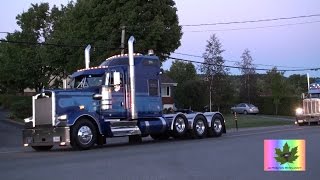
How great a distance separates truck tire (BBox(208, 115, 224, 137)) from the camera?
2584 cm

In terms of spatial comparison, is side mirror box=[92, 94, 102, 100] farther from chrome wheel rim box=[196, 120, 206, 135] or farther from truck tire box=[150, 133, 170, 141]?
chrome wheel rim box=[196, 120, 206, 135]

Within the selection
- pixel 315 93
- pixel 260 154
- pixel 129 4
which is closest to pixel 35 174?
pixel 260 154

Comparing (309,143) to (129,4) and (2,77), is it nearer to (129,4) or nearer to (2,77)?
(129,4)

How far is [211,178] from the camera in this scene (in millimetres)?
11500

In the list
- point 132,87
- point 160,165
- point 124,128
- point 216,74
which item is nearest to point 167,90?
point 216,74

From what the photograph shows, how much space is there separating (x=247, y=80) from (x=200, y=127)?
49090 mm

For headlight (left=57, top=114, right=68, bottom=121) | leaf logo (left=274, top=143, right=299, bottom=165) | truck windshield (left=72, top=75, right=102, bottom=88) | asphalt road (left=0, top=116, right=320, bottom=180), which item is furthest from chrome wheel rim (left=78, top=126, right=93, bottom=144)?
leaf logo (left=274, top=143, right=299, bottom=165)

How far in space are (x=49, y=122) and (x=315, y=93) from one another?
2845cm

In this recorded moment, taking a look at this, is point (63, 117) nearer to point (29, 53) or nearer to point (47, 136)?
point (47, 136)

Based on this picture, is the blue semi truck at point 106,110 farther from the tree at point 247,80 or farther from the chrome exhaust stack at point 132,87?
A: the tree at point 247,80

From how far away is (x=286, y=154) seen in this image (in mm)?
7652

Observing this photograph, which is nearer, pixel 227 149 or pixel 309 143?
pixel 227 149

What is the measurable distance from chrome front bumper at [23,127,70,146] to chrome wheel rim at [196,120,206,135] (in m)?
7.64

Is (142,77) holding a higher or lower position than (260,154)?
higher
